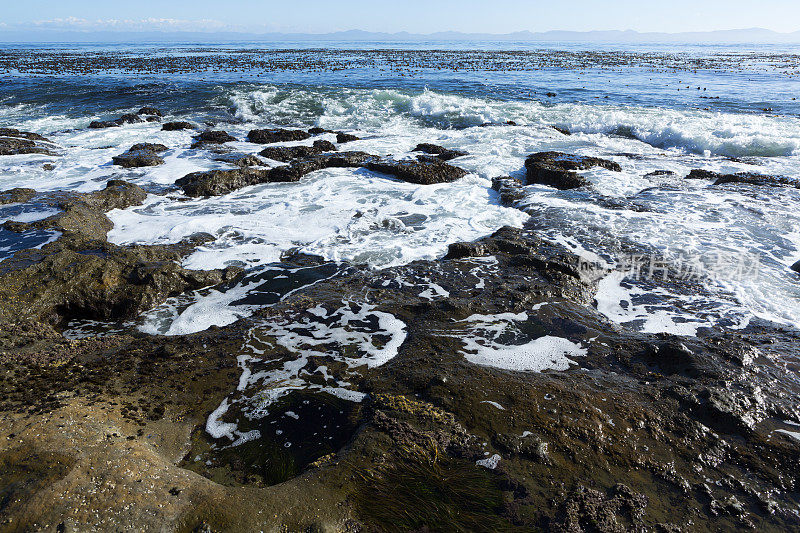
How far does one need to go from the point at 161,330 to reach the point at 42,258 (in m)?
2.51

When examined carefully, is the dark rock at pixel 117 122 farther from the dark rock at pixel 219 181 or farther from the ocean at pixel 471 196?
the dark rock at pixel 219 181

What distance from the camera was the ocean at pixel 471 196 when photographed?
6.66 meters

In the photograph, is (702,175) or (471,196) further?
(702,175)

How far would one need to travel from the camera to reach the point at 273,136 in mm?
16531

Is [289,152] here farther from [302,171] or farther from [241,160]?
[302,171]

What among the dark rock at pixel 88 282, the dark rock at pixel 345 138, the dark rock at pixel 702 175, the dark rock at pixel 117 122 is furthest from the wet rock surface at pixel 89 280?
the dark rock at pixel 117 122

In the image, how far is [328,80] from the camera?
1394 inches

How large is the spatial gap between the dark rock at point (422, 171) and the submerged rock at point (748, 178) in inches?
269

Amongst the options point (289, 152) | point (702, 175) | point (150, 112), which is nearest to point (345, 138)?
point (289, 152)

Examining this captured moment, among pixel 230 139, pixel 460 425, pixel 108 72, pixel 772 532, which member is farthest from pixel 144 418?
pixel 108 72

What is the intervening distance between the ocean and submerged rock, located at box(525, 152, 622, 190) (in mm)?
393

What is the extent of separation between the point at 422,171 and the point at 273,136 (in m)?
7.57

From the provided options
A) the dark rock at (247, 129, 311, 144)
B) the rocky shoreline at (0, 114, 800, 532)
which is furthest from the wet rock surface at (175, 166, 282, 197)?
the dark rock at (247, 129, 311, 144)

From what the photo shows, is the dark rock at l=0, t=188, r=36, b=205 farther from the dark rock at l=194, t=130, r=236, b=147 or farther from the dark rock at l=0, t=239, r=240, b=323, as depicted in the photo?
the dark rock at l=194, t=130, r=236, b=147
